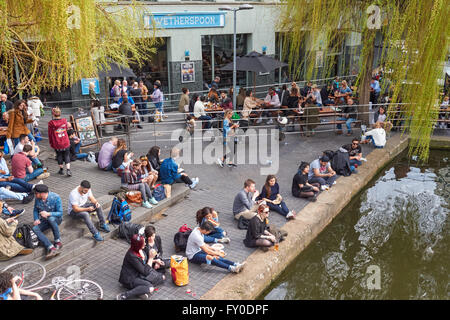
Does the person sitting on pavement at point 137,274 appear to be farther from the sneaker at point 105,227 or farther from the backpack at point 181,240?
the sneaker at point 105,227

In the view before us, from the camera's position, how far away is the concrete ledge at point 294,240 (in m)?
7.42

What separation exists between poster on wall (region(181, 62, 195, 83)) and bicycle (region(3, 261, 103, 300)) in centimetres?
1513

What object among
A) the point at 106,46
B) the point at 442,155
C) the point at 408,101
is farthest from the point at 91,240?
the point at 442,155

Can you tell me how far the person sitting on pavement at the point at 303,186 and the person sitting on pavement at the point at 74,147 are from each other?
19.7 feet

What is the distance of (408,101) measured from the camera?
340 inches

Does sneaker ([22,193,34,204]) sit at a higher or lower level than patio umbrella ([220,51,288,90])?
lower

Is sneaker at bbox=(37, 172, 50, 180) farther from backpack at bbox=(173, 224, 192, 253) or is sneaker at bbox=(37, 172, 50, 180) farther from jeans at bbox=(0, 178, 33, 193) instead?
backpack at bbox=(173, 224, 192, 253)

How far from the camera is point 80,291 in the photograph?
278 inches

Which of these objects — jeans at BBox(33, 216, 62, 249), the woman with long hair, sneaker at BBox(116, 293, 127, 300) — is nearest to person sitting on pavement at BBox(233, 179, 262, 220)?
sneaker at BBox(116, 293, 127, 300)

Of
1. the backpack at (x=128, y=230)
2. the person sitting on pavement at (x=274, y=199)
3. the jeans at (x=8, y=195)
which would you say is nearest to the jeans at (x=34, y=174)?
the jeans at (x=8, y=195)

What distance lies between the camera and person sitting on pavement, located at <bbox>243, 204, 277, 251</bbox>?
333 inches
